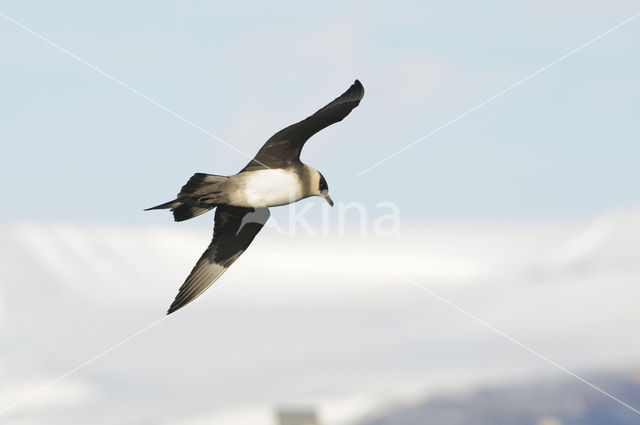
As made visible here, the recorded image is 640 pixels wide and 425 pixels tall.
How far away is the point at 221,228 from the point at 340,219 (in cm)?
216

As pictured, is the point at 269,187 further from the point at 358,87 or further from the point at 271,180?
the point at 358,87

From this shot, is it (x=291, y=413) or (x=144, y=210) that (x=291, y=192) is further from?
(x=291, y=413)

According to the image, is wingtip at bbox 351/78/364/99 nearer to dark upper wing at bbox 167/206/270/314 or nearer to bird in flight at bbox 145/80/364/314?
bird in flight at bbox 145/80/364/314

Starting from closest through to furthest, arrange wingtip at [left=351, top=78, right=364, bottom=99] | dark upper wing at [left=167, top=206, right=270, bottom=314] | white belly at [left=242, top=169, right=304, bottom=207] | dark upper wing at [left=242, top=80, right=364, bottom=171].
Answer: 1. dark upper wing at [left=242, top=80, right=364, bottom=171]
2. white belly at [left=242, top=169, right=304, bottom=207]
3. wingtip at [left=351, top=78, right=364, bottom=99]
4. dark upper wing at [left=167, top=206, right=270, bottom=314]

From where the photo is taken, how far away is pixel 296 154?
14.7 meters

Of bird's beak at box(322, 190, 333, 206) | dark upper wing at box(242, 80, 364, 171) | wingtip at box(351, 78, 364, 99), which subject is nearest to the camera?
dark upper wing at box(242, 80, 364, 171)

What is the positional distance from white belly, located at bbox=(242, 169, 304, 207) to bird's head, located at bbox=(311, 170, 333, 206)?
41 centimetres

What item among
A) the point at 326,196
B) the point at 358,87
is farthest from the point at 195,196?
the point at 358,87

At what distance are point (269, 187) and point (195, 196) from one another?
1.05 metres

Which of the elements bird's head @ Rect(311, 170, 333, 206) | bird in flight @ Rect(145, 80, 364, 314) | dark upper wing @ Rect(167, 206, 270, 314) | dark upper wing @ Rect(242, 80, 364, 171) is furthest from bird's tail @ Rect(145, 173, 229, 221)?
bird's head @ Rect(311, 170, 333, 206)

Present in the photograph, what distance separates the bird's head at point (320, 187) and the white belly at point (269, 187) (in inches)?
16.3

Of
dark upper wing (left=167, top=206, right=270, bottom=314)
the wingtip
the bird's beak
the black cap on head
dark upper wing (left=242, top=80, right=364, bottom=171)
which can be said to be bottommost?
dark upper wing (left=167, top=206, right=270, bottom=314)

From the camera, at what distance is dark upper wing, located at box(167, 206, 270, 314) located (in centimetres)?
1563

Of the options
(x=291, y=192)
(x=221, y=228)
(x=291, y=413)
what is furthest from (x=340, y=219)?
(x=291, y=413)
